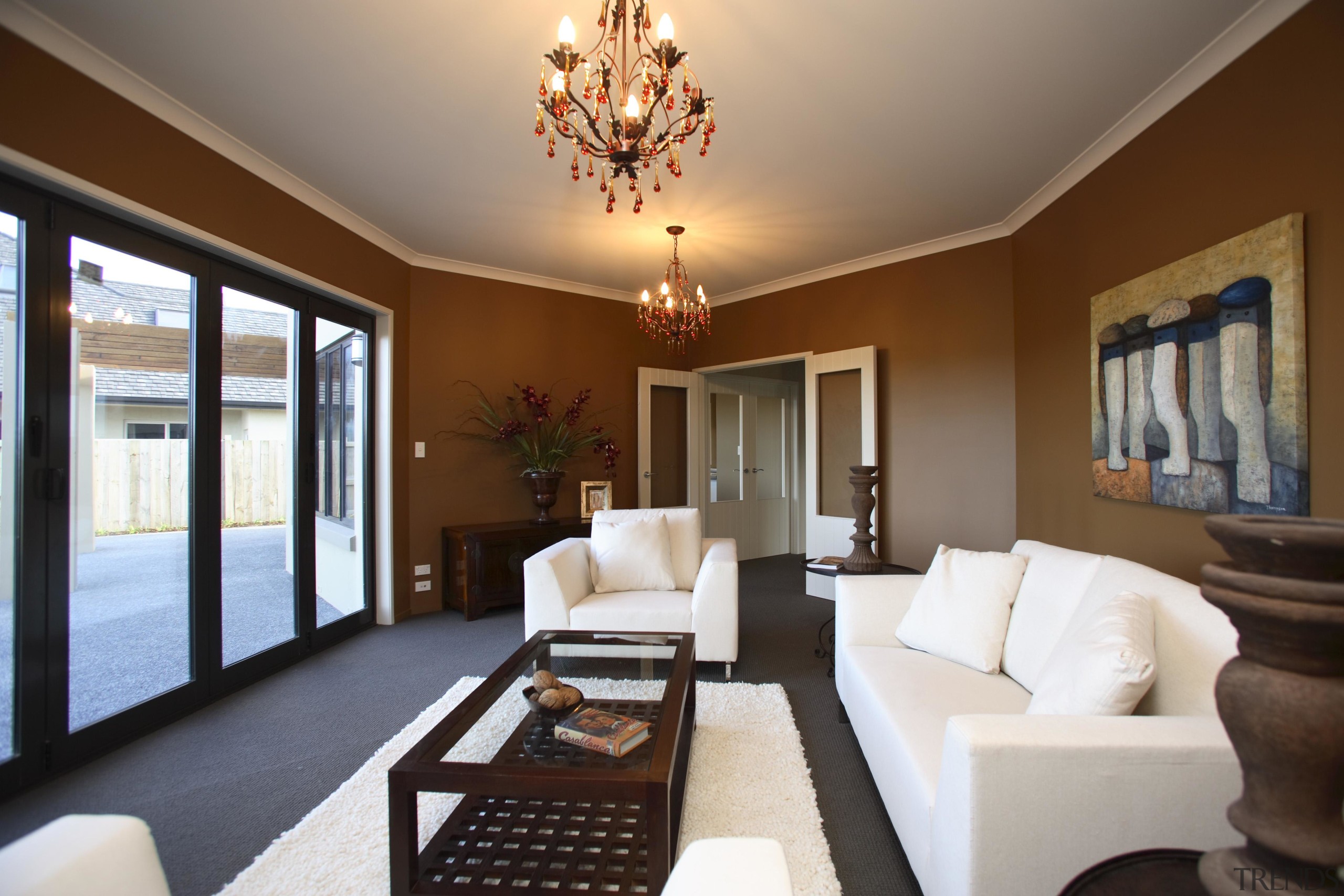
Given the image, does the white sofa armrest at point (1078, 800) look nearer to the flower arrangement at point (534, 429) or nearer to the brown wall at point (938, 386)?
the brown wall at point (938, 386)

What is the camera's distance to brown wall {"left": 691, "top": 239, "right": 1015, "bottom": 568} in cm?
397

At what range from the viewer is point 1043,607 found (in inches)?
Answer: 75.0

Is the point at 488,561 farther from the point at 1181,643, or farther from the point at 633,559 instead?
the point at 1181,643

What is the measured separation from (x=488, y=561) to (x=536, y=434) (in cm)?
118

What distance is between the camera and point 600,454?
207 inches

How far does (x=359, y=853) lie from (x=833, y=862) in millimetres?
1340

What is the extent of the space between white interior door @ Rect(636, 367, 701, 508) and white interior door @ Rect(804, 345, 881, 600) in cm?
124

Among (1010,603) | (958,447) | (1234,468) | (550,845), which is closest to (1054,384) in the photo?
(958,447)

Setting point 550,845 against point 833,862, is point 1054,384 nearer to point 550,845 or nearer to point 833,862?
point 833,862

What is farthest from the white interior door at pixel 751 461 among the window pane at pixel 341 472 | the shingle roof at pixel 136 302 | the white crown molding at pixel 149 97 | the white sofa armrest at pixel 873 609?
the shingle roof at pixel 136 302

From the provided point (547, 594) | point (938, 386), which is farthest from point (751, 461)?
point (547, 594)

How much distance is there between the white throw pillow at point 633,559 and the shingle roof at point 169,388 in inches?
75.5

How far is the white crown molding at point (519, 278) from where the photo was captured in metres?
4.46

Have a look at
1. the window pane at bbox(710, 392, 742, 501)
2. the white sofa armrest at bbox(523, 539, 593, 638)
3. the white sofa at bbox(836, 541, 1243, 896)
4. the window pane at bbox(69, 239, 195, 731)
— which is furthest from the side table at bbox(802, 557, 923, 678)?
the window pane at bbox(69, 239, 195, 731)
